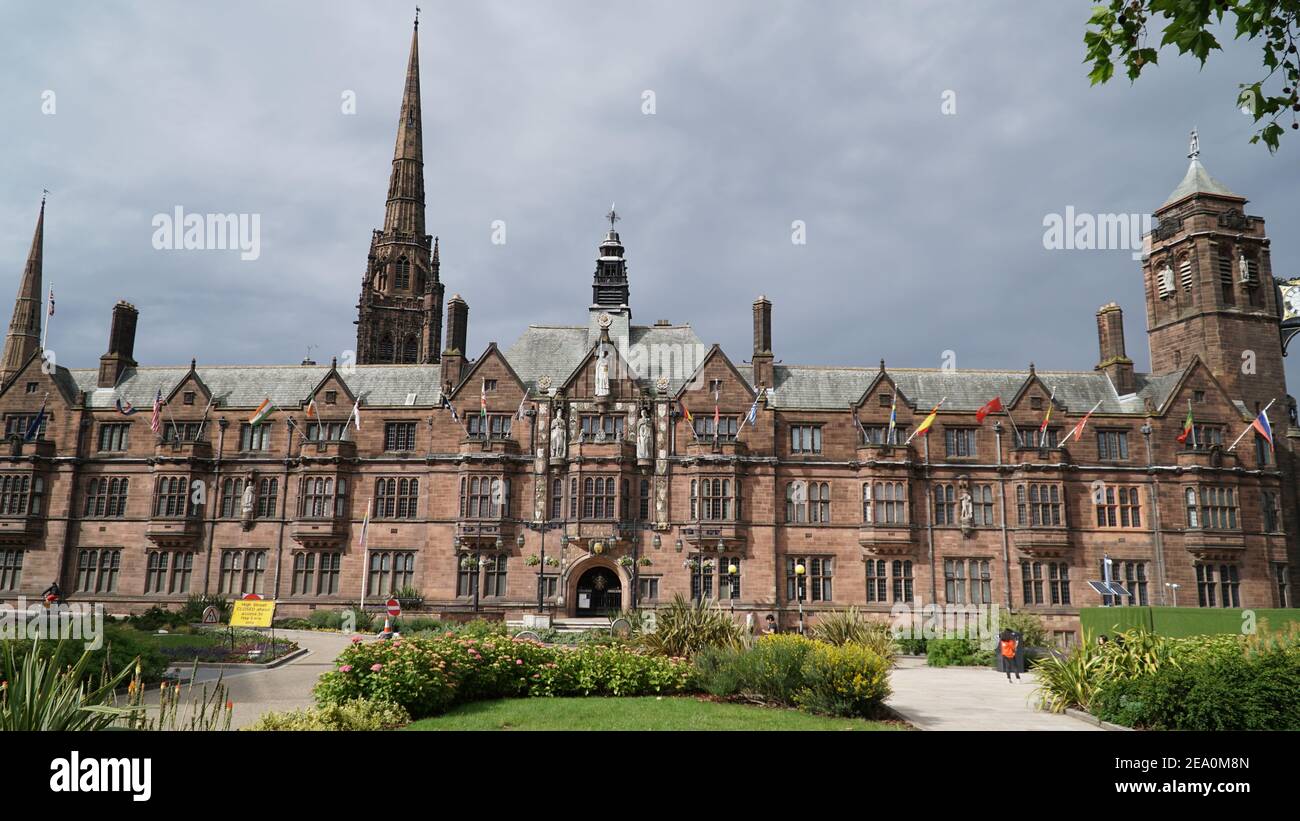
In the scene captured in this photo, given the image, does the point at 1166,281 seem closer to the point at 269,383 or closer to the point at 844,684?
the point at 844,684

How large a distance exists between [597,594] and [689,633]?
882 inches

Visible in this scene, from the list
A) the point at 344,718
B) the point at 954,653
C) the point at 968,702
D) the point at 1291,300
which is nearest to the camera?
the point at 344,718

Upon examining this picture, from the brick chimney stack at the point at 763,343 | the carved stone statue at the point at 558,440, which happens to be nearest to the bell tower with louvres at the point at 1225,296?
the brick chimney stack at the point at 763,343

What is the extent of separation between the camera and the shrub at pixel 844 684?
615 inches

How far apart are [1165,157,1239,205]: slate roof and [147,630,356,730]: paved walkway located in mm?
51468

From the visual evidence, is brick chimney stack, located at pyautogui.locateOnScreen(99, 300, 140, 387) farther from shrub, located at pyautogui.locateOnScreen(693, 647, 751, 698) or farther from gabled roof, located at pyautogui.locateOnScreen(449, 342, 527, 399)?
shrub, located at pyautogui.locateOnScreen(693, 647, 751, 698)

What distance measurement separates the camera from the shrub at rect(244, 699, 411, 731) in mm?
12531

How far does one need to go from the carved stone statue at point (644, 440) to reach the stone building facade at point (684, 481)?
1.40 ft

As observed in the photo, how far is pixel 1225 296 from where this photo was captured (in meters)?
46.3

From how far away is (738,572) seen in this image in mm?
41844

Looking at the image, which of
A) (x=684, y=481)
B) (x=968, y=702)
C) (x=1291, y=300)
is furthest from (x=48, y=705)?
(x=1291, y=300)
